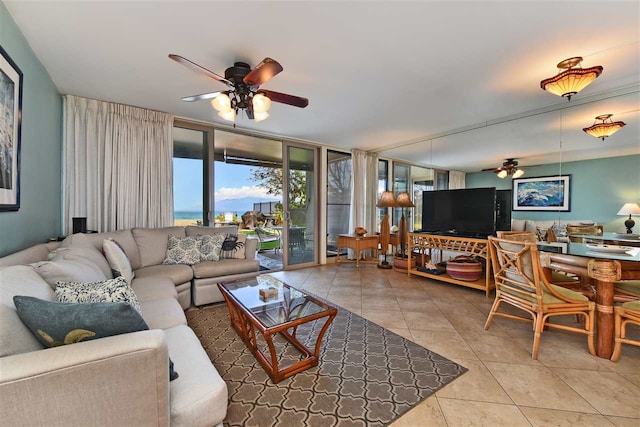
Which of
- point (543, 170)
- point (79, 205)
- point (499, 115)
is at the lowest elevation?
point (79, 205)

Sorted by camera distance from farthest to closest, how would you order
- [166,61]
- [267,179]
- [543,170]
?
[267,179] → [543,170] → [166,61]

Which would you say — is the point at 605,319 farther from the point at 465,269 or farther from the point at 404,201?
the point at 404,201

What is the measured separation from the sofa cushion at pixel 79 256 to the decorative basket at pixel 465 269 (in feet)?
12.8

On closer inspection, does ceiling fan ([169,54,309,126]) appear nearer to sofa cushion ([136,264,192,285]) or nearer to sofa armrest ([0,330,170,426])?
sofa cushion ([136,264,192,285])

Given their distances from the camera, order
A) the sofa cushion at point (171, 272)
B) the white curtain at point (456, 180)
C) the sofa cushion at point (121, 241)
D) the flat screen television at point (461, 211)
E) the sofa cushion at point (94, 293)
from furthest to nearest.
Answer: the white curtain at point (456, 180), the flat screen television at point (461, 211), the sofa cushion at point (171, 272), the sofa cushion at point (121, 241), the sofa cushion at point (94, 293)

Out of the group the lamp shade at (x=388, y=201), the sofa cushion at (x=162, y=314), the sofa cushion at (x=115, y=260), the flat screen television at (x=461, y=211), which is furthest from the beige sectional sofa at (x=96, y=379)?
the lamp shade at (x=388, y=201)

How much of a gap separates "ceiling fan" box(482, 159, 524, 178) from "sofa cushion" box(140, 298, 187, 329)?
13.6 ft

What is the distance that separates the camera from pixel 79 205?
9.85ft

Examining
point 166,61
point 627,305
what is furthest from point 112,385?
point 627,305

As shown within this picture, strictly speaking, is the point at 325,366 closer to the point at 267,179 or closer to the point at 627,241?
the point at 627,241

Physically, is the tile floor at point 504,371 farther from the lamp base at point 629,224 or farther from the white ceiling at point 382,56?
the white ceiling at point 382,56

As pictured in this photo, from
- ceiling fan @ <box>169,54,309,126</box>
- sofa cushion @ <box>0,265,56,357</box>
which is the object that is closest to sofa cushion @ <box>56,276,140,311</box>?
sofa cushion @ <box>0,265,56,357</box>

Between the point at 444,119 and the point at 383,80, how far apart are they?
1557 mm

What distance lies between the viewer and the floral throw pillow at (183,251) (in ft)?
9.95
